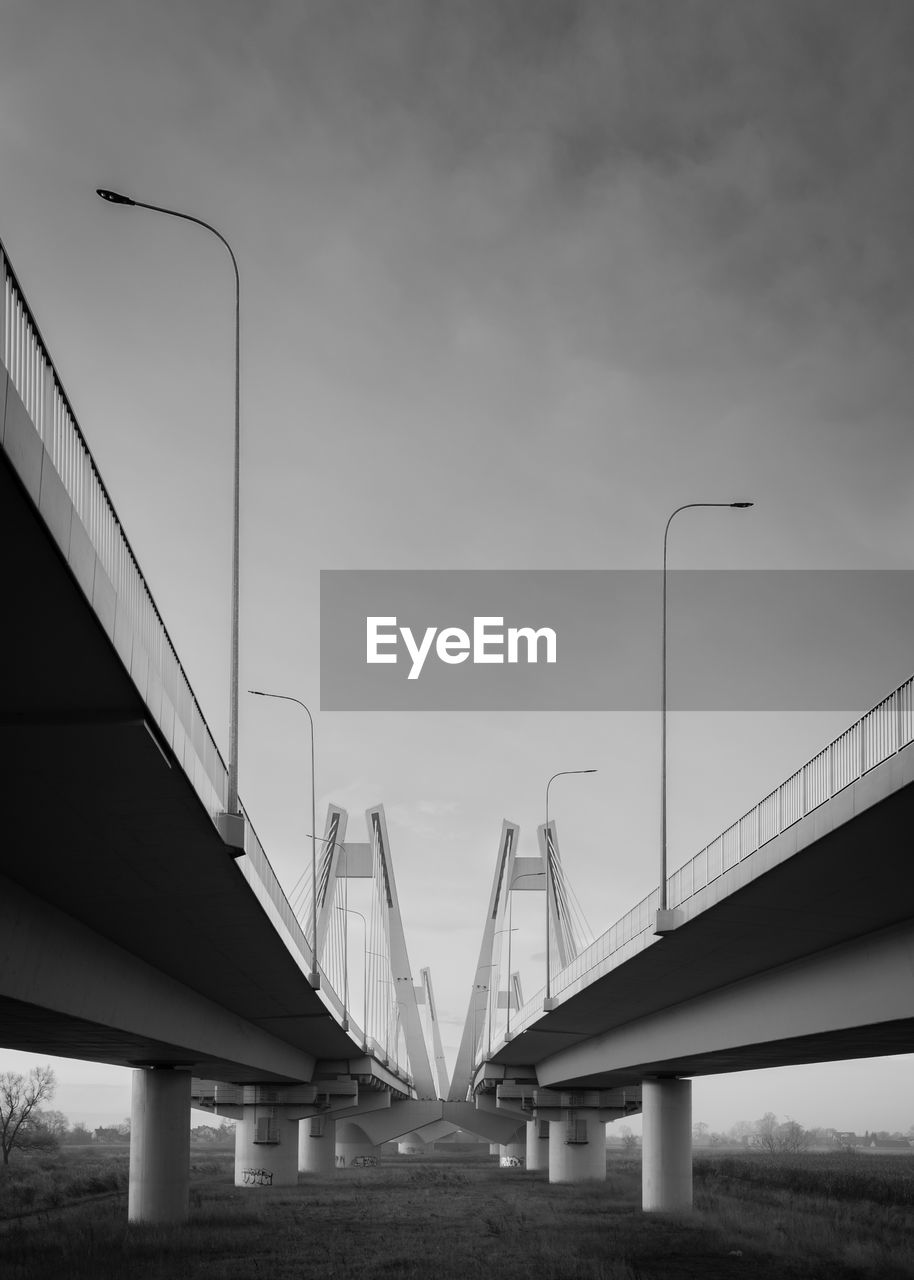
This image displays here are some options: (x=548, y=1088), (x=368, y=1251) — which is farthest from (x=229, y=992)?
(x=548, y=1088)

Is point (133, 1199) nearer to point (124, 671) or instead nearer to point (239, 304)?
point (239, 304)

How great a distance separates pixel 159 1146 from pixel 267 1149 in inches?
1260

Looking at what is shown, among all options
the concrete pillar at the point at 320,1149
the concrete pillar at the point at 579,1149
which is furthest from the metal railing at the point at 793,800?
the concrete pillar at the point at 320,1149

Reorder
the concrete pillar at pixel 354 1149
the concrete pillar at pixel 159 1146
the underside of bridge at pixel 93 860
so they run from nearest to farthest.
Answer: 1. the underside of bridge at pixel 93 860
2. the concrete pillar at pixel 159 1146
3. the concrete pillar at pixel 354 1149

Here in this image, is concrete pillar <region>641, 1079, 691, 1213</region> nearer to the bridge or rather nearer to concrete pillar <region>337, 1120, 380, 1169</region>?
the bridge

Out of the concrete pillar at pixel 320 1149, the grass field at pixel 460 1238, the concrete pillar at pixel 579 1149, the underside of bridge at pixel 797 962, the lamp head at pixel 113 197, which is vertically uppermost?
the lamp head at pixel 113 197

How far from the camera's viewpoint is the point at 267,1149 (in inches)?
2975

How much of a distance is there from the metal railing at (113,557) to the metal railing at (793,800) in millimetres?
7883

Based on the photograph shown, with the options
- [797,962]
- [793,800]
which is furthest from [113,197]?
[797,962]

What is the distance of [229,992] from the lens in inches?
1464

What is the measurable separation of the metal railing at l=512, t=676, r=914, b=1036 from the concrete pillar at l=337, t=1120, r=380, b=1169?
99.3 meters

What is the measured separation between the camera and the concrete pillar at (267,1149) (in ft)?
246

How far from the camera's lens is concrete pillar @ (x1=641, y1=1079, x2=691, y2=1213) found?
171 feet

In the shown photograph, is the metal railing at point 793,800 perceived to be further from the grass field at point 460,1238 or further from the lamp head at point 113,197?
the lamp head at point 113,197
